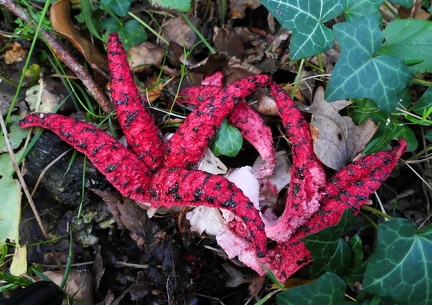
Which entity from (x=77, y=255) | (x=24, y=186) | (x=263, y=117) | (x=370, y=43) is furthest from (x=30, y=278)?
(x=370, y=43)

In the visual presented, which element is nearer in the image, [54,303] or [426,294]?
[426,294]

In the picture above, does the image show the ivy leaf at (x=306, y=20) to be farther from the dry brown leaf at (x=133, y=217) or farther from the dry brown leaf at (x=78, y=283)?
the dry brown leaf at (x=78, y=283)

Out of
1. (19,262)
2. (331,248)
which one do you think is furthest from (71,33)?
(331,248)

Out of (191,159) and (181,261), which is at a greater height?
(191,159)

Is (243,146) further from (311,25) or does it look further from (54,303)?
(54,303)

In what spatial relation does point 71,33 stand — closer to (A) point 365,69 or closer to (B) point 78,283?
(B) point 78,283

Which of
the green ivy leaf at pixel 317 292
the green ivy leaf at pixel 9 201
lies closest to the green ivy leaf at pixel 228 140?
the green ivy leaf at pixel 317 292
